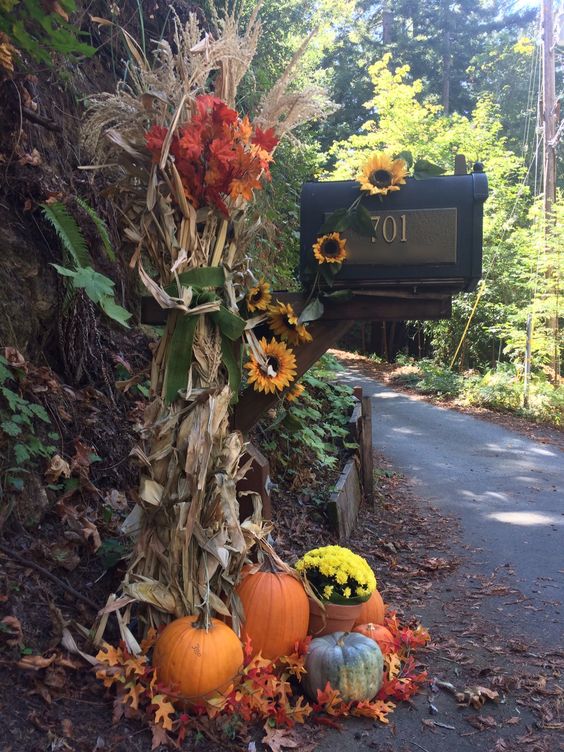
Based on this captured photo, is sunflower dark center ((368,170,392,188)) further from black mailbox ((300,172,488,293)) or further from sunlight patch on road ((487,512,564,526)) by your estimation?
sunlight patch on road ((487,512,564,526))

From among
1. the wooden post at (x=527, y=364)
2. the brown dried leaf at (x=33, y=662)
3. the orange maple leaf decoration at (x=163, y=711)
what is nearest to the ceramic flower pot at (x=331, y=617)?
the orange maple leaf decoration at (x=163, y=711)

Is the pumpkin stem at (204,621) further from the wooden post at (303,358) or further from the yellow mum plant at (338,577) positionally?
the wooden post at (303,358)

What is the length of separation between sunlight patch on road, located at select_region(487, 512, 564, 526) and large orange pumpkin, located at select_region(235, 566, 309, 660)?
3895 mm

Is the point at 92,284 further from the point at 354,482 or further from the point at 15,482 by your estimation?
the point at 354,482

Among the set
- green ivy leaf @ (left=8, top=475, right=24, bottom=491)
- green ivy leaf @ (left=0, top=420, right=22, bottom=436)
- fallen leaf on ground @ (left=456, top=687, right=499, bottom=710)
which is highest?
green ivy leaf @ (left=0, top=420, right=22, bottom=436)

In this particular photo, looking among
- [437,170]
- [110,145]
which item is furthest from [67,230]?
[437,170]

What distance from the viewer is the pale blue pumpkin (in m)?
2.66

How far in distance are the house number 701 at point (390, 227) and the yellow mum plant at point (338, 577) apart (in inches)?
64.0

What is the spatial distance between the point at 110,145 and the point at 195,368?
3.34 ft

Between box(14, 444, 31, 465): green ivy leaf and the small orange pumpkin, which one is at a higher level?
box(14, 444, 31, 465): green ivy leaf

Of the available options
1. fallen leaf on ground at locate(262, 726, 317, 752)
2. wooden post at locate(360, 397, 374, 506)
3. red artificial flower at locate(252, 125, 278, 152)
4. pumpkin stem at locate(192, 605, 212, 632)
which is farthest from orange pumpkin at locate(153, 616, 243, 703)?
wooden post at locate(360, 397, 374, 506)

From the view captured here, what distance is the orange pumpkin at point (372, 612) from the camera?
3158mm

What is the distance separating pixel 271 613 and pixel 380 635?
651 mm

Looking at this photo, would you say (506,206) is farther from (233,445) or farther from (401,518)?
(233,445)
